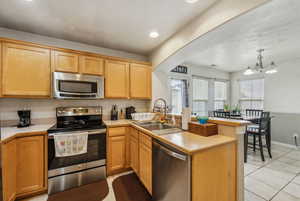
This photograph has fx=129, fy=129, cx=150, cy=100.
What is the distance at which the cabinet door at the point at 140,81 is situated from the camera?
298 cm

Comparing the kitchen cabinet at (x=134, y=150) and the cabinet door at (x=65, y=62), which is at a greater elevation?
the cabinet door at (x=65, y=62)

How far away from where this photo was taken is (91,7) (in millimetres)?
1747

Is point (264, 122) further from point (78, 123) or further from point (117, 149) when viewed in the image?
point (78, 123)

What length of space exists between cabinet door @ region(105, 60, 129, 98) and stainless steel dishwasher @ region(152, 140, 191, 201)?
1541mm

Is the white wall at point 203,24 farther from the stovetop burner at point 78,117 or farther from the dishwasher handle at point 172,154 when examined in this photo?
the stovetop burner at point 78,117

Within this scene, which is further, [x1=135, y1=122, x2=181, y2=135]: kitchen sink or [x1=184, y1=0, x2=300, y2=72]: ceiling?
[x1=135, y1=122, x2=181, y2=135]: kitchen sink

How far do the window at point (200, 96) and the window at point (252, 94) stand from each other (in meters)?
1.72

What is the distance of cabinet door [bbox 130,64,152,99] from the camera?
298 centimetres

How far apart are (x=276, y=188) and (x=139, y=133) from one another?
92.6 inches

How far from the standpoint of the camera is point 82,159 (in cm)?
212

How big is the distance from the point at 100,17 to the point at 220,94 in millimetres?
5206

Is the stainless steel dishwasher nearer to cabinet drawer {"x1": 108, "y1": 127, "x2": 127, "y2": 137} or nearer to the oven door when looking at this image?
cabinet drawer {"x1": 108, "y1": 127, "x2": 127, "y2": 137}

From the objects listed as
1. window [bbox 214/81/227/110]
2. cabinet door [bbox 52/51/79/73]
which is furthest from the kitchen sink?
window [bbox 214/81/227/110]

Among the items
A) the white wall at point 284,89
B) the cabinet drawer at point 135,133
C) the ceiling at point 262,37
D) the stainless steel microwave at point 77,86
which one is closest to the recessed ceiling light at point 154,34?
the ceiling at point 262,37
